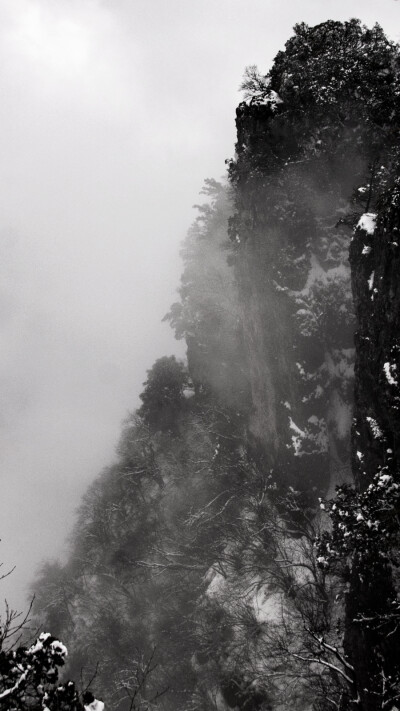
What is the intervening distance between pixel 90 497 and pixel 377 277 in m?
38.1

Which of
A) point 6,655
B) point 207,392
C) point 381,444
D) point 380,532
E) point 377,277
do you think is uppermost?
point 207,392

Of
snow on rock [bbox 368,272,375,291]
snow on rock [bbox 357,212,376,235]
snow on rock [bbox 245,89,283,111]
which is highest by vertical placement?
snow on rock [bbox 245,89,283,111]

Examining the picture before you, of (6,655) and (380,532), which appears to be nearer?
(6,655)

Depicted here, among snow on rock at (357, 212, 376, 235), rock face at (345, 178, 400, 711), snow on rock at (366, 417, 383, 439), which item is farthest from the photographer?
snow on rock at (357, 212, 376, 235)

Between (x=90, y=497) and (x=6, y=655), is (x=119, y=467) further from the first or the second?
(x=6, y=655)

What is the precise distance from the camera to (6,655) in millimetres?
5734

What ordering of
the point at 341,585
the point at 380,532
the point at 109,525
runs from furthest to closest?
the point at 109,525
the point at 341,585
the point at 380,532

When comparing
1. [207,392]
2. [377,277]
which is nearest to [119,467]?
[207,392]

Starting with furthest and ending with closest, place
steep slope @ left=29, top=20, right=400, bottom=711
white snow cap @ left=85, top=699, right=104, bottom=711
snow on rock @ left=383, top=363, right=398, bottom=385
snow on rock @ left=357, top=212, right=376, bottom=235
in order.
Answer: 1. snow on rock @ left=357, top=212, right=376, bottom=235
2. steep slope @ left=29, top=20, right=400, bottom=711
3. snow on rock @ left=383, top=363, right=398, bottom=385
4. white snow cap @ left=85, top=699, right=104, bottom=711

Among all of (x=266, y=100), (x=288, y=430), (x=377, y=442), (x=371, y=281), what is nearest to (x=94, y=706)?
(x=377, y=442)

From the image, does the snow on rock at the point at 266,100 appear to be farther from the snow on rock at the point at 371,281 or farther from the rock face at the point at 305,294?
the snow on rock at the point at 371,281

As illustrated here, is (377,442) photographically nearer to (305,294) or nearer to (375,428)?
(375,428)

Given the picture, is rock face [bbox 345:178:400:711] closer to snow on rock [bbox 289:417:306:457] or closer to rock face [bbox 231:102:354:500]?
rock face [bbox 231:102:354:500]

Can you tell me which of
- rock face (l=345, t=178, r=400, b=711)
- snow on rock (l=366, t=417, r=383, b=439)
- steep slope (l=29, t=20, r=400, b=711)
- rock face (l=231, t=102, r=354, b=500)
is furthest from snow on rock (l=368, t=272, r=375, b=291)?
rock face (l=231, t=102, r=354, b=500)
